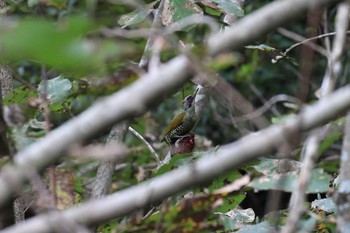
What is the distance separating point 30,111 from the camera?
1254 millimetres

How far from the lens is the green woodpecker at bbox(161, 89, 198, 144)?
1559 millimetres

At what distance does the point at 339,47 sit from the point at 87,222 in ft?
1.08

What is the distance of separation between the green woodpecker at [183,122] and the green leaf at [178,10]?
224 millimetres

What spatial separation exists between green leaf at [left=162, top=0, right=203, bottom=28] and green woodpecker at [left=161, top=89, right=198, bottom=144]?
0.22 meters

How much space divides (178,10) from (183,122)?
0.92 feet

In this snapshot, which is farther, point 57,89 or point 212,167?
point 57,89

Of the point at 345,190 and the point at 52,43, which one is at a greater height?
the point at 52,43

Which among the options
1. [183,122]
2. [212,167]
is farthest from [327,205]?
[212,167]

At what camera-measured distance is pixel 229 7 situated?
136 cm

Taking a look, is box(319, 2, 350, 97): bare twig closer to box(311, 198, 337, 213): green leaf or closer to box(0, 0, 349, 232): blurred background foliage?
box(0, 0, 349, 232): blurred background foliage

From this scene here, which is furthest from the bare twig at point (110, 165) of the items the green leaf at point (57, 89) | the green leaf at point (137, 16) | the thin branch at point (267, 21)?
the thin branch at point (267, 21)

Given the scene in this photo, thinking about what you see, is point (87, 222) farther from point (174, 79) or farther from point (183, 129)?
point (183, 129)

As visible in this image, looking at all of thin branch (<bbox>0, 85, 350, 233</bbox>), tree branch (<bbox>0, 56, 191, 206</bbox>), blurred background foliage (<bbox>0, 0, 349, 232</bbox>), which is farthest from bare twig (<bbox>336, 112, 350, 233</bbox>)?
tree branch (<bbox>0, 56, 191, 206</bbox>)

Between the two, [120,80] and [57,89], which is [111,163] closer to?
[57,89]
